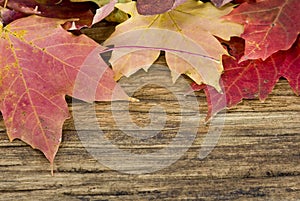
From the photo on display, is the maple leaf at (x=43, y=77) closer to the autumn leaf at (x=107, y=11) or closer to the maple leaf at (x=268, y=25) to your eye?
the autumn leaf at (x=107, y=11)

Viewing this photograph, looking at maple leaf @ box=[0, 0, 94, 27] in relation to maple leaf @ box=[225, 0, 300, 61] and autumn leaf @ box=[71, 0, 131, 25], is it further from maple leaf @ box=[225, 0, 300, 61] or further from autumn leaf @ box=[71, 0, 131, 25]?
maple leaf @ box=[225, 0, 300, 61]

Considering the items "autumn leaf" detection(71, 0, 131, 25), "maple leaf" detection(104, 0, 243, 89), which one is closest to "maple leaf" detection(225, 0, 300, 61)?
"maple leaf" detection(104, 0, 243, 89)

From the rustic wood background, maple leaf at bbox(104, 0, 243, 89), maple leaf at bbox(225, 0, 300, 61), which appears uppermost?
maple leaf at bbox(225, 0, 300, 61)

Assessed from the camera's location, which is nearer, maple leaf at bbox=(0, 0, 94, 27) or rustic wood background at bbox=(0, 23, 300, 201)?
rustic wood background at bbox=(0, 23, 300, 201)

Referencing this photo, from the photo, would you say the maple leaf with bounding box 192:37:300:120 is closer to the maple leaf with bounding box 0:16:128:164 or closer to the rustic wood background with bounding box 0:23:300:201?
the rustic wood background with bounding box 0:23:300:201

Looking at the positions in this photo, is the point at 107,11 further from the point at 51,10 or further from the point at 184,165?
the point at 184,165

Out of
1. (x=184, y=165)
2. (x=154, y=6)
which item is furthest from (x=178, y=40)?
(x=184, y=165)

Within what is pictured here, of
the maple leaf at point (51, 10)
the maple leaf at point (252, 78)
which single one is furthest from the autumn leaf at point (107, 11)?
the maple leaf at point (252, 78)

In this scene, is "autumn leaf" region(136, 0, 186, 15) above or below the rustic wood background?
above
